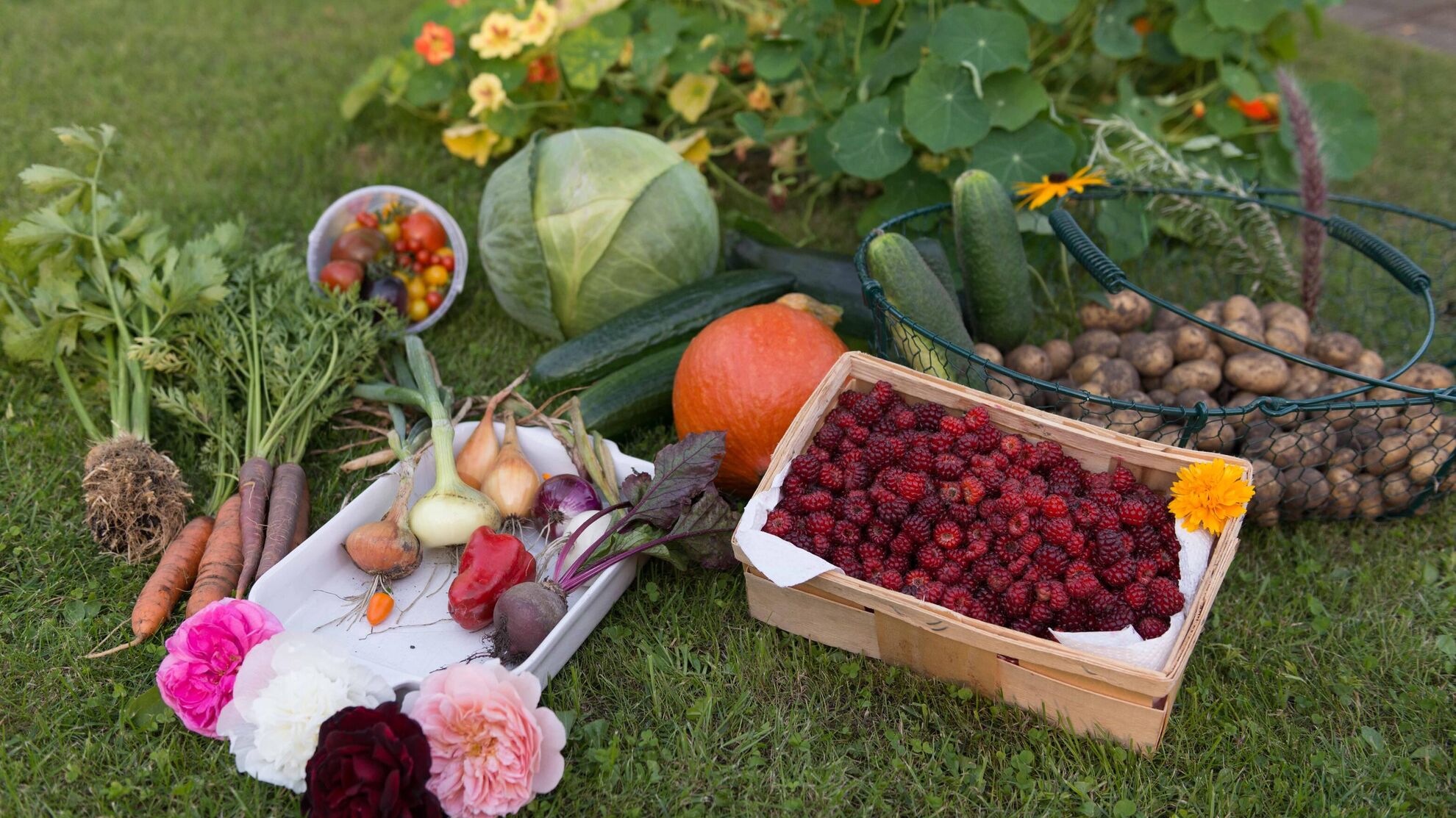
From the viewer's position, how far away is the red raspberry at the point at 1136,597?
5.60 feet

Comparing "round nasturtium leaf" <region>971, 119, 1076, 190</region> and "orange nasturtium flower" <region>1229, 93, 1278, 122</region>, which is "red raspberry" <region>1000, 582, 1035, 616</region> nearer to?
"round nasturtium leaf" <region>971, 119, 1076, 190</region>

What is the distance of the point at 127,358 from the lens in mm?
2434

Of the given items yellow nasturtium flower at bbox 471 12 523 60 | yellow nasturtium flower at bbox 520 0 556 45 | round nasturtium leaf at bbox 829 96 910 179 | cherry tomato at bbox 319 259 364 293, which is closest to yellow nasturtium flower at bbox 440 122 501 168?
yellow nasturtium flower at bbox 471 12 523 60

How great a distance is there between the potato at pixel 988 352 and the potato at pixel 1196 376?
1.42 feet

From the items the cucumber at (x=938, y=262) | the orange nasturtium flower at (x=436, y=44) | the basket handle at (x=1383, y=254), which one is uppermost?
the orange nasturtium flower at (x=436, y=44)

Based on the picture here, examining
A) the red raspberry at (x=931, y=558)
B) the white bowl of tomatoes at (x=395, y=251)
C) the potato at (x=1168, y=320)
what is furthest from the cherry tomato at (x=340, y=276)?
the potato at (x=1168, y=320)

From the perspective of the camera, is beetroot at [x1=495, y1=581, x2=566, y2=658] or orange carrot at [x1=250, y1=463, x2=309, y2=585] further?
orange carrot at [x1=250, y1=463, x2=309, y2=585]

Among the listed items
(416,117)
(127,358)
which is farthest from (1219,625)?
(416,117)

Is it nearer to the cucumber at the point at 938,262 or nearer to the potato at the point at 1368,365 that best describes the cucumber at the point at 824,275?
the cucumber at the point at 938,262

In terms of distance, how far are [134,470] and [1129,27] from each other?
3.46 meters

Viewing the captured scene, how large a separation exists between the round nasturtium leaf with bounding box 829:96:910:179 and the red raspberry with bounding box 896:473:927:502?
1462mm

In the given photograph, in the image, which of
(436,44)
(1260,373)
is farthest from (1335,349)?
(436,44)

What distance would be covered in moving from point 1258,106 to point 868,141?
5.20ft

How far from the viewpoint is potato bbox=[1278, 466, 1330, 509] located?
2.22 meters
